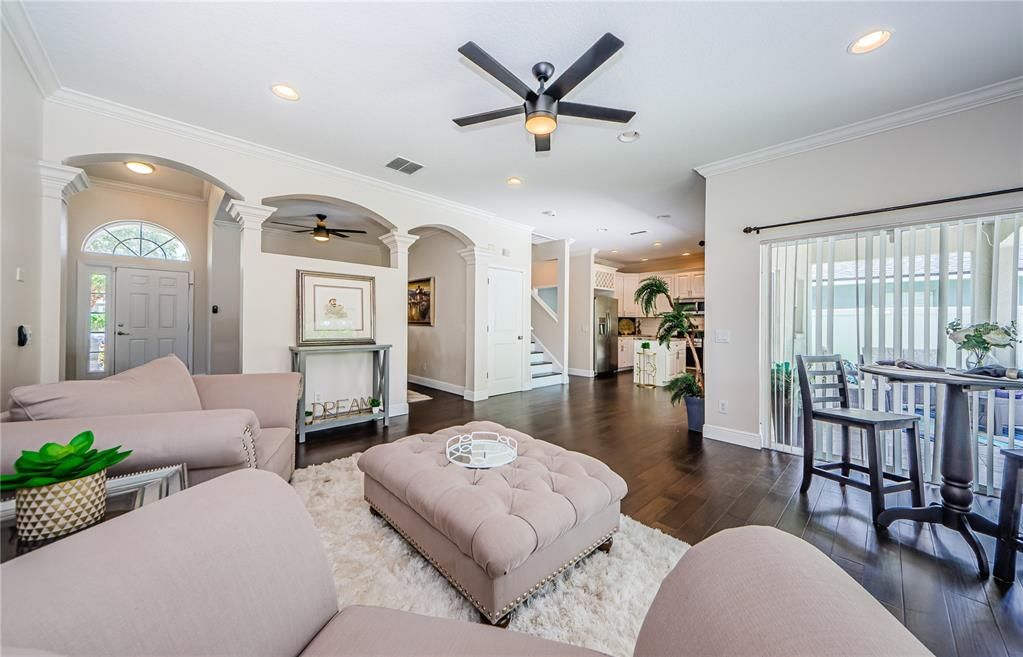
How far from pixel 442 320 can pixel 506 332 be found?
1117mm

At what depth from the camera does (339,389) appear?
13.5 feet

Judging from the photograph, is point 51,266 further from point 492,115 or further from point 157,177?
point 492,115

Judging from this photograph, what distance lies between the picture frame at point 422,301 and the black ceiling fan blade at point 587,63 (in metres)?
4.56

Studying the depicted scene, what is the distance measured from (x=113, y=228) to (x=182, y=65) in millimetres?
4072

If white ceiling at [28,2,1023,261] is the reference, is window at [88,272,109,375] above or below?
below

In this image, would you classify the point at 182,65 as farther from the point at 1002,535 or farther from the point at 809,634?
the point at 1002,535

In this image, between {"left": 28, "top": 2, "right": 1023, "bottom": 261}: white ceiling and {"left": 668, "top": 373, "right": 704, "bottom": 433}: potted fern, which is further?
{"left": 668, "top": 373, "right": 704, "bottom": 433}: potted fern

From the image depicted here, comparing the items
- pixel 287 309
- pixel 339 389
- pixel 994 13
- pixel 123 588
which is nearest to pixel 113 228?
pixel 287 309

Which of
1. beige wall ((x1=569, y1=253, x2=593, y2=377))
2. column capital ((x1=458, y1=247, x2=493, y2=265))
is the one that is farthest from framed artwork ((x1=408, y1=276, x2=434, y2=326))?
beige wall ((x1=569, y1=253, x2=593, y2=377))

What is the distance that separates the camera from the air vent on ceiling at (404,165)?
3635mm

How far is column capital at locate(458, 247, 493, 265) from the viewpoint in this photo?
209 inches

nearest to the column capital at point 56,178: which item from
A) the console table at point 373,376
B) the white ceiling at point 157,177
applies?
the white ceiling at point 157,177

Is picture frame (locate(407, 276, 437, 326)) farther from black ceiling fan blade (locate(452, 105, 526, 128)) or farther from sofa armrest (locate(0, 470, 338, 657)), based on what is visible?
sofa armrest (locate(0, 470, 338, 657))

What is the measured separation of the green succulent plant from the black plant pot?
4.15 meters
